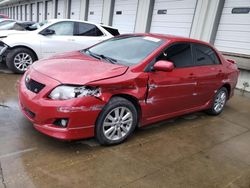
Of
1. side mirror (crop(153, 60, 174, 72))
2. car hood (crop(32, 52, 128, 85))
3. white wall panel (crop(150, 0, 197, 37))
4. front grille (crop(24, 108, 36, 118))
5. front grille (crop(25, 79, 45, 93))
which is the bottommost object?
front grille (crop(24, 108, 36, 118))

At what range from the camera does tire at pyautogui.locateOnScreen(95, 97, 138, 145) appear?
3205 mm

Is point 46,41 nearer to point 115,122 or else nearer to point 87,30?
point 87,30

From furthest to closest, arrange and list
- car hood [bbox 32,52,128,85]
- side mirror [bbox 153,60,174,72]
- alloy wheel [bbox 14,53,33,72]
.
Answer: alloy wheel [bbox 14,53,33,72]
side mirror [bbox 153,60,174,72]
car hood [bbox 32,52,128,85]

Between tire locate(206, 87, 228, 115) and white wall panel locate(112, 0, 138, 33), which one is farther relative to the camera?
white wall panel locate(112, 0, 138, 33)

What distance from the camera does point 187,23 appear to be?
927cm

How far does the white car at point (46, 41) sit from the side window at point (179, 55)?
13.2ft

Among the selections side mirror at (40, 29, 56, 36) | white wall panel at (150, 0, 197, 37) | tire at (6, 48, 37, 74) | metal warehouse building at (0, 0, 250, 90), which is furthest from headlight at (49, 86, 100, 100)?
white wall panel at (150, 0, 197, 37)

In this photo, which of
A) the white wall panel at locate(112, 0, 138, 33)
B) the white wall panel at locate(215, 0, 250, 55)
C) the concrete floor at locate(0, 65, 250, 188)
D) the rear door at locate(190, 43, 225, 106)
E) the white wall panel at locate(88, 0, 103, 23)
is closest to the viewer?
the concrete floor at locate(0, 65, 250, 188)

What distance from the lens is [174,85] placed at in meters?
3.91

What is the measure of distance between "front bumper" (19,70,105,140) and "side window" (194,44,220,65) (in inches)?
87.3

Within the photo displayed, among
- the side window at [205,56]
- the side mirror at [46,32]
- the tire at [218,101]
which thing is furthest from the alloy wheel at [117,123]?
the side mirror at [46,32]

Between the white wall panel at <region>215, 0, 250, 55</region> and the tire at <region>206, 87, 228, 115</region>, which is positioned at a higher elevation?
the white wall panel at <region>215, 0, 250, 55</region>

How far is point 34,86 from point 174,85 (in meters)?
2.04

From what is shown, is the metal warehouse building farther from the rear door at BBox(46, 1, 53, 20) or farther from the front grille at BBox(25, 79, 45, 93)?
the rear door at BBox(46, 1, 53, 20)
